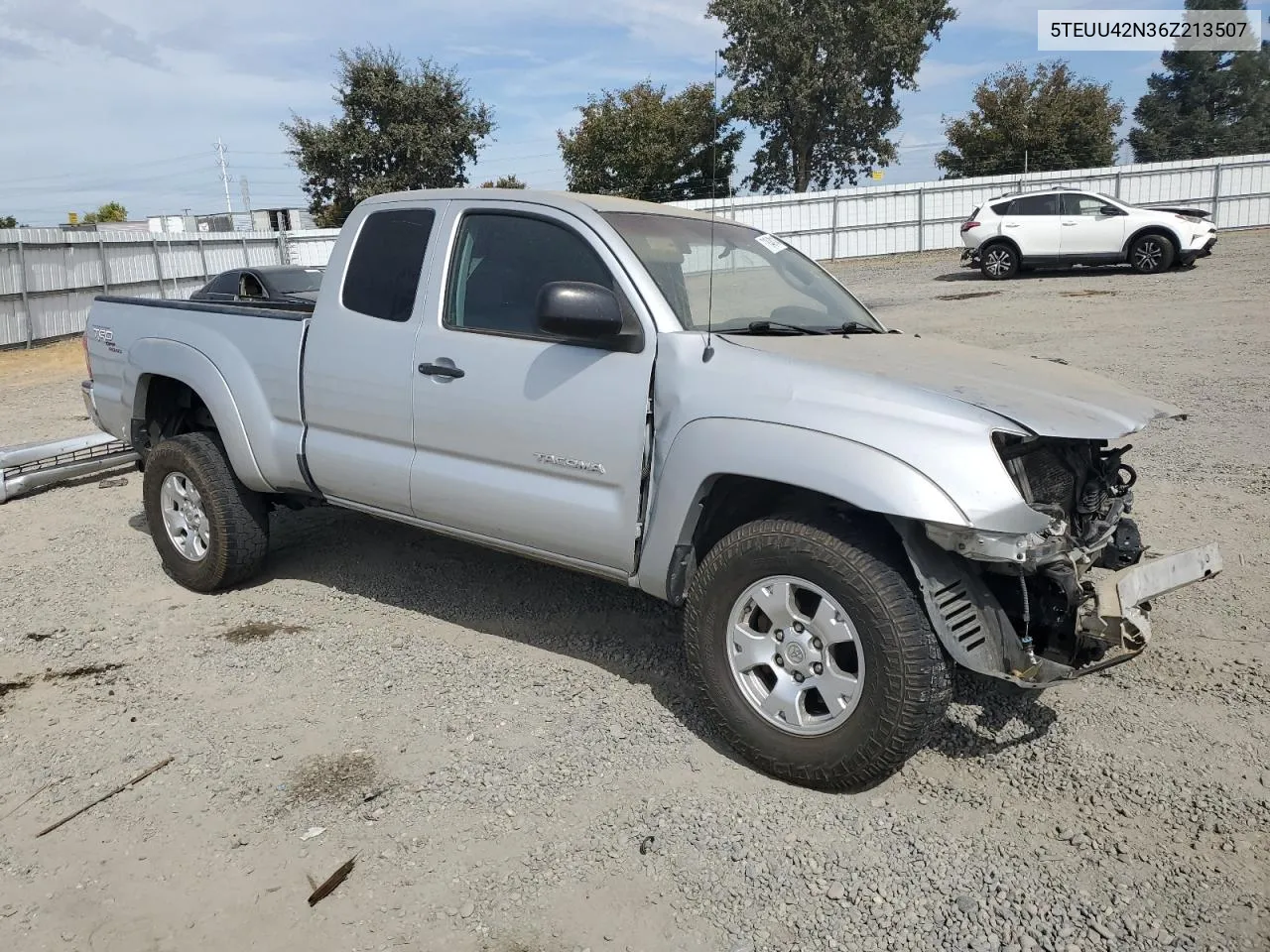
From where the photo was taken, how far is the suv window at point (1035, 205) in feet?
64.7

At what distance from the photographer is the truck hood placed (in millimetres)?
3156

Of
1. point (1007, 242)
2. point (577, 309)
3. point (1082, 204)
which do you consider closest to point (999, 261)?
point (1007, 242)

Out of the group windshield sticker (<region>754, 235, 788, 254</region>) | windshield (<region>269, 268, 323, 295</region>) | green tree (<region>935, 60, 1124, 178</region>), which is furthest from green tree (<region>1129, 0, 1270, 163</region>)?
windshield sticker (<region>754, 235, 788, 254</region>)

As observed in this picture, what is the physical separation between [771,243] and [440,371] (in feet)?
5.56

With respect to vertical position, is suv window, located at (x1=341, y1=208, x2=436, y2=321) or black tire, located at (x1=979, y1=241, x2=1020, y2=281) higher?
suv window, located at (x1=341, y1=208, x2=436, y2=321)

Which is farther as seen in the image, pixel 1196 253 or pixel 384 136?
pixel 384 136

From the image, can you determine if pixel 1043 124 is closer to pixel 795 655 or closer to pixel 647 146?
pixel 647 146

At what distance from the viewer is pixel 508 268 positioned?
417 cm

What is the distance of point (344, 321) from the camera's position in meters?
4.57

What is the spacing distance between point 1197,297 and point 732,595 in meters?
14.7

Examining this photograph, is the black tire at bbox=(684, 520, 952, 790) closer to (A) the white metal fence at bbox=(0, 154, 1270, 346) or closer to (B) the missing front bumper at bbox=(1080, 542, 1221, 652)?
(B) the missing front bumper at bbox=(1080, 542, 1221, 652)

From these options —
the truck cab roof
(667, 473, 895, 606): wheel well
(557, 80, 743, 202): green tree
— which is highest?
(557, 80, 743, 202): green tree

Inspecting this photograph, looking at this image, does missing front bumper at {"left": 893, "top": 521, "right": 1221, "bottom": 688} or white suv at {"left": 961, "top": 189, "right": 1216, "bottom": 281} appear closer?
missing front bumper at {"left": 893, "top": 521, "right": 1221, "bottom": 688}

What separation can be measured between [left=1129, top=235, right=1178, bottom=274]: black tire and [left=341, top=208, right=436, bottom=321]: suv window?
1828cm
